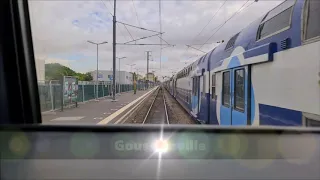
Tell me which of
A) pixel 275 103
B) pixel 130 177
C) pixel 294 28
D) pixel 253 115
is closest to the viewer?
pixel 130 177

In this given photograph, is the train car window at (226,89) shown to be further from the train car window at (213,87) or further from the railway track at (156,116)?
the railway track at (156,116)

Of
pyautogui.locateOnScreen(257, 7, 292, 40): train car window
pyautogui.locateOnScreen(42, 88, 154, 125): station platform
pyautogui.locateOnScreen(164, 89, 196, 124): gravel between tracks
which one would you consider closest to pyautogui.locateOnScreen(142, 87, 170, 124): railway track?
pyautogui.locateOnScreen(164, 89, 196, 124): gravel between tracks

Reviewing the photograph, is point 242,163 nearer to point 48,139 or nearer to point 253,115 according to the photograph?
point 48,139

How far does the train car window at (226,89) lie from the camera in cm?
646

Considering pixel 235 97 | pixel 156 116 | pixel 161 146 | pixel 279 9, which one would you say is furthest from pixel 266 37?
pixel 156 116

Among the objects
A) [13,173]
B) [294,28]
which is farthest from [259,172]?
[294,28]

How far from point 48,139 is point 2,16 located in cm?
117

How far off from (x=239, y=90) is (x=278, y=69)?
63.3 inches

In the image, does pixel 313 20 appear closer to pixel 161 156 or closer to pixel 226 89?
pixel 161 156

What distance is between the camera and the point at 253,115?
4.67m

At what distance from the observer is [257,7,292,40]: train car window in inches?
154

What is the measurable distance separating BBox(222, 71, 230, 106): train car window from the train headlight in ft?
14.6

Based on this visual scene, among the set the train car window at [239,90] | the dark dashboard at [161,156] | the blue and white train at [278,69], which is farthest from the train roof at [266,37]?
the dark dashboard at [161,156]

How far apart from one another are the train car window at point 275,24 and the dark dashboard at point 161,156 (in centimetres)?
217
